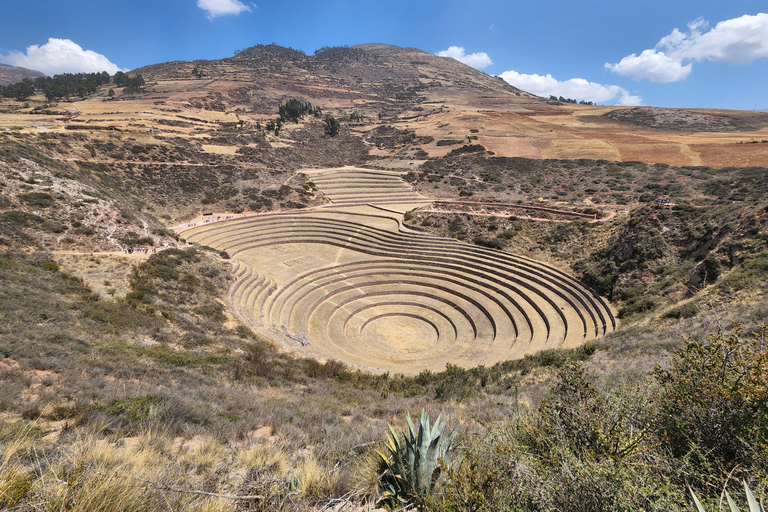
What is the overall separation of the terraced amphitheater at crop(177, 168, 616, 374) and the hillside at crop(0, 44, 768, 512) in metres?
0.17

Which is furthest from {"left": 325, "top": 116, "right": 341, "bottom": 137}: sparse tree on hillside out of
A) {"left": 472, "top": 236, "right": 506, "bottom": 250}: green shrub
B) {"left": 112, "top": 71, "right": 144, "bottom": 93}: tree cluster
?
{"left": 112, "top": 71, "right": 144, "bottom": 93}: tree cluster

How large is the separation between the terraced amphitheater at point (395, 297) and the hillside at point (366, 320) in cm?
17

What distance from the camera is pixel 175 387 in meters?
7.39

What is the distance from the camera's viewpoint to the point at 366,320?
18.7 meters

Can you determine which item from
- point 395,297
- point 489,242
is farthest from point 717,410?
point 489,242

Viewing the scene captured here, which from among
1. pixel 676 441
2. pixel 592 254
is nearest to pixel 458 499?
pixel 676 441

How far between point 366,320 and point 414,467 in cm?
1486

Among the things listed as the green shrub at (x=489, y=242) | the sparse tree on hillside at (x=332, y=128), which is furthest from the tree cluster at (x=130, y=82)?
the green shrub at (x=489, y=242)

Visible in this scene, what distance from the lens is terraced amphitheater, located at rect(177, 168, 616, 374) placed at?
1576 centimetres

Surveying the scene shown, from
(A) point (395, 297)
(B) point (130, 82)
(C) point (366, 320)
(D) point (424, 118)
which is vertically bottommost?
(C) point (366, 320)

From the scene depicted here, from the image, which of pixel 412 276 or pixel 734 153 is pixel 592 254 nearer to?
pixel 412 276

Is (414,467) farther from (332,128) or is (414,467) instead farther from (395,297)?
(332,128)

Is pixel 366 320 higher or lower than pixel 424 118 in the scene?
lower

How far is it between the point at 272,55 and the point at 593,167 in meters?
167
